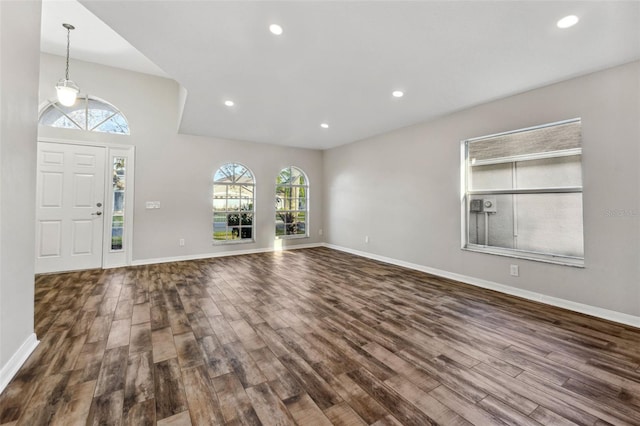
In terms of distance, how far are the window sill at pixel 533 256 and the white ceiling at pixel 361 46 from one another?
6.60 ft

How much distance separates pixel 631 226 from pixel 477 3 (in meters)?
2.58

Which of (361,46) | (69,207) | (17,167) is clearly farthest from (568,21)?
(69,207)

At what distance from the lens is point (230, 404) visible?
148 centimetres

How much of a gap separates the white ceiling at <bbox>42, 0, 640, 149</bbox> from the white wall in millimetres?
728

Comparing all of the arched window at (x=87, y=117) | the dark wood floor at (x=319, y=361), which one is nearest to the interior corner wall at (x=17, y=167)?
the dark wood floor at (x=319, y=361)

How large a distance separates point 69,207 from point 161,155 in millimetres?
1655

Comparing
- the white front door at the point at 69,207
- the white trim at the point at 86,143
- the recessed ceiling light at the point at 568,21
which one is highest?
the recessed ceiling light at the point at 568,21

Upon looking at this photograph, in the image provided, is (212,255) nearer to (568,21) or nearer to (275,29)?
(275,29)

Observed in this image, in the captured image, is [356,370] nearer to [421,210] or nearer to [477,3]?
[477,3]

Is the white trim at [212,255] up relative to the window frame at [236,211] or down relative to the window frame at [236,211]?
down

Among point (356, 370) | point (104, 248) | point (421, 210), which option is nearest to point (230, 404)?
point (356, 370)

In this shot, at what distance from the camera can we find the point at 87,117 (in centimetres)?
455

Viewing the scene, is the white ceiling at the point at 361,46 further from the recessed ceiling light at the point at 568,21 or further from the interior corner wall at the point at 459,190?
the interior corner wall at the point at 459,190

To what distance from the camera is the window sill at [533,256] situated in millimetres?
2903
